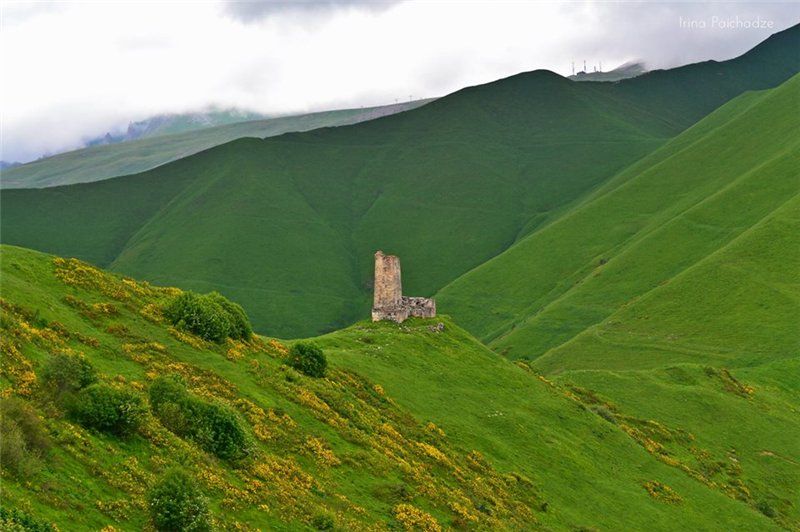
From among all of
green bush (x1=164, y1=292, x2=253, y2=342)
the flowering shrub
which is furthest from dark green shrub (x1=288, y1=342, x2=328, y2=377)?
the flowering shrub

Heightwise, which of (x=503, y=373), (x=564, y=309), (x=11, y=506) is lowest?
(x=564, y=309)

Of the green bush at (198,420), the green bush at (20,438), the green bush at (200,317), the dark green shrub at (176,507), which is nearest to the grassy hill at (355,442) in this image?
the green bush at (20,438)

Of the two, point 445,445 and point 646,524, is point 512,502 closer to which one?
point 445,445

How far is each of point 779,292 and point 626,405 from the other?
8268 cm

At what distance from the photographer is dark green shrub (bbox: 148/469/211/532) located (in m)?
26.1

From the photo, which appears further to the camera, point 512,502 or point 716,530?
point 716,530

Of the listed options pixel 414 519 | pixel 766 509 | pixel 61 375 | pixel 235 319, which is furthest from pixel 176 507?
pixel 766 509

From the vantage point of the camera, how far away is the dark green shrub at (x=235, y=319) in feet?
172

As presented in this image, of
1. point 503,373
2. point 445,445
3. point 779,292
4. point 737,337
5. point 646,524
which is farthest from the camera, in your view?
point 779,292

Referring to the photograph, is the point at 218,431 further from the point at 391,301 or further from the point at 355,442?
the point at 391,301

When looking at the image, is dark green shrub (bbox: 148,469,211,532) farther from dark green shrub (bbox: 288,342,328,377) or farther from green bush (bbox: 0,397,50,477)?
dark green shrub (bbox: 288,342,328,377)

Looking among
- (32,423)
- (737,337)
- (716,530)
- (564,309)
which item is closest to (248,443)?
(32,423)

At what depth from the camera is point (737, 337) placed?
150625 millimetres

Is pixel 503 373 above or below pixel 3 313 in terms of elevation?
below
